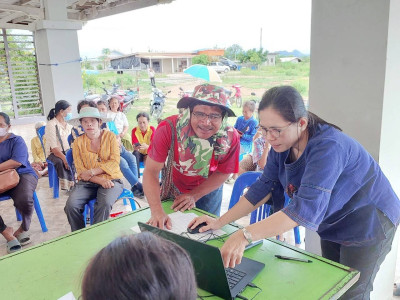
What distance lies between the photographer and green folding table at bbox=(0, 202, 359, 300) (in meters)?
1.10

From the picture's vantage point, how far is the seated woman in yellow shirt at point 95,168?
2.69 m

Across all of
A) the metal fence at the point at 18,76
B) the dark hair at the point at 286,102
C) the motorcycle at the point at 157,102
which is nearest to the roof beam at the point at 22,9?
the motorcycle at the point at 157,102

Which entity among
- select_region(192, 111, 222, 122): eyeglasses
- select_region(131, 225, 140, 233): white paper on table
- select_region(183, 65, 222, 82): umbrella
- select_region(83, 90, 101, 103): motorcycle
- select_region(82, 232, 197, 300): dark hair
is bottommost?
select_region(131, 225, 140, 233): white paper on table

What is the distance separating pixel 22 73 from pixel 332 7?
10.6 m

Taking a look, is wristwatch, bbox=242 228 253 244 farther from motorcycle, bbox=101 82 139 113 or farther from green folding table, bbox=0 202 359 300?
motorcycle, bbox=101 82 139 113

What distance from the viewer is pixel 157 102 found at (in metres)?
7.29

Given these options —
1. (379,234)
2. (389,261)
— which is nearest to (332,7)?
(379,234)

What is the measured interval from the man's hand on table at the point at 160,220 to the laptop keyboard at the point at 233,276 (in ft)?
1.44

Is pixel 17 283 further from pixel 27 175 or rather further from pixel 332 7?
pixel 27 175

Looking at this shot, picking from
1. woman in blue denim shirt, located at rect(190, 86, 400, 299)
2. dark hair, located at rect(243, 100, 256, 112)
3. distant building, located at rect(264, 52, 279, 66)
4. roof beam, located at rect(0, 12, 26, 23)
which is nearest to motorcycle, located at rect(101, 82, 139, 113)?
roof beam, located at rect(0, 12, 26, 23)

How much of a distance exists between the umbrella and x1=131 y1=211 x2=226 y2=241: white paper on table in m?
2.80

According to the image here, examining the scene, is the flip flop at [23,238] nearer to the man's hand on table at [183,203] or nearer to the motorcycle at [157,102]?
the man's hand on table at [183,203]

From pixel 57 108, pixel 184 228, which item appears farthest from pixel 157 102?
pixel 184 228

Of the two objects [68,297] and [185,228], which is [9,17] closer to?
[185,228]
